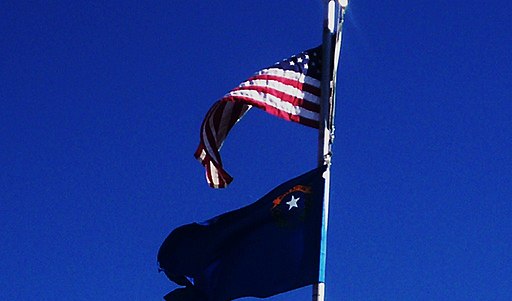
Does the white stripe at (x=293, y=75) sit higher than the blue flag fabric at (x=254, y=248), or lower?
higher

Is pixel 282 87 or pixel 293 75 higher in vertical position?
pixel 293 75

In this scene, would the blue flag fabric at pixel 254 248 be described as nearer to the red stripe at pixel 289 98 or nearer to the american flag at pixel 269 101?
the american flag at pixel 269 101

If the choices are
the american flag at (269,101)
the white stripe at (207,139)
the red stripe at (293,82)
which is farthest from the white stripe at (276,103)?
the white stripe at (207,139)

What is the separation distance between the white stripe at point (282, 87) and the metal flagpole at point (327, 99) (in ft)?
0.87

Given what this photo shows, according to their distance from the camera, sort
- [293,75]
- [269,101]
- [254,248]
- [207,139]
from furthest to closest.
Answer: [207,139], [293,75], [254,248], [269,101]

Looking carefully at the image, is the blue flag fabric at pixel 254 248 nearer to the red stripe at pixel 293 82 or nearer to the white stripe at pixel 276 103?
the white stripe at pixel 276 103

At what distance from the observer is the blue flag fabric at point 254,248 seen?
19.4m

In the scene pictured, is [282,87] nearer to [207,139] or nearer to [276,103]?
[276,103]

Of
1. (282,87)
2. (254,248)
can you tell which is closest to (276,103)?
(282,87)

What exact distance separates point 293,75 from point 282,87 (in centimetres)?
42

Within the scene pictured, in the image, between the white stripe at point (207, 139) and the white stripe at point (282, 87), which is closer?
the white stripe at point (282, 87)

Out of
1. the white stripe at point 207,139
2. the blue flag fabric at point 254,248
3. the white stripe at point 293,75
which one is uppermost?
the white stripe at point 293,75

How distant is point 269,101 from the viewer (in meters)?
19.9

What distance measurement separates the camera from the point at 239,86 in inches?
795
